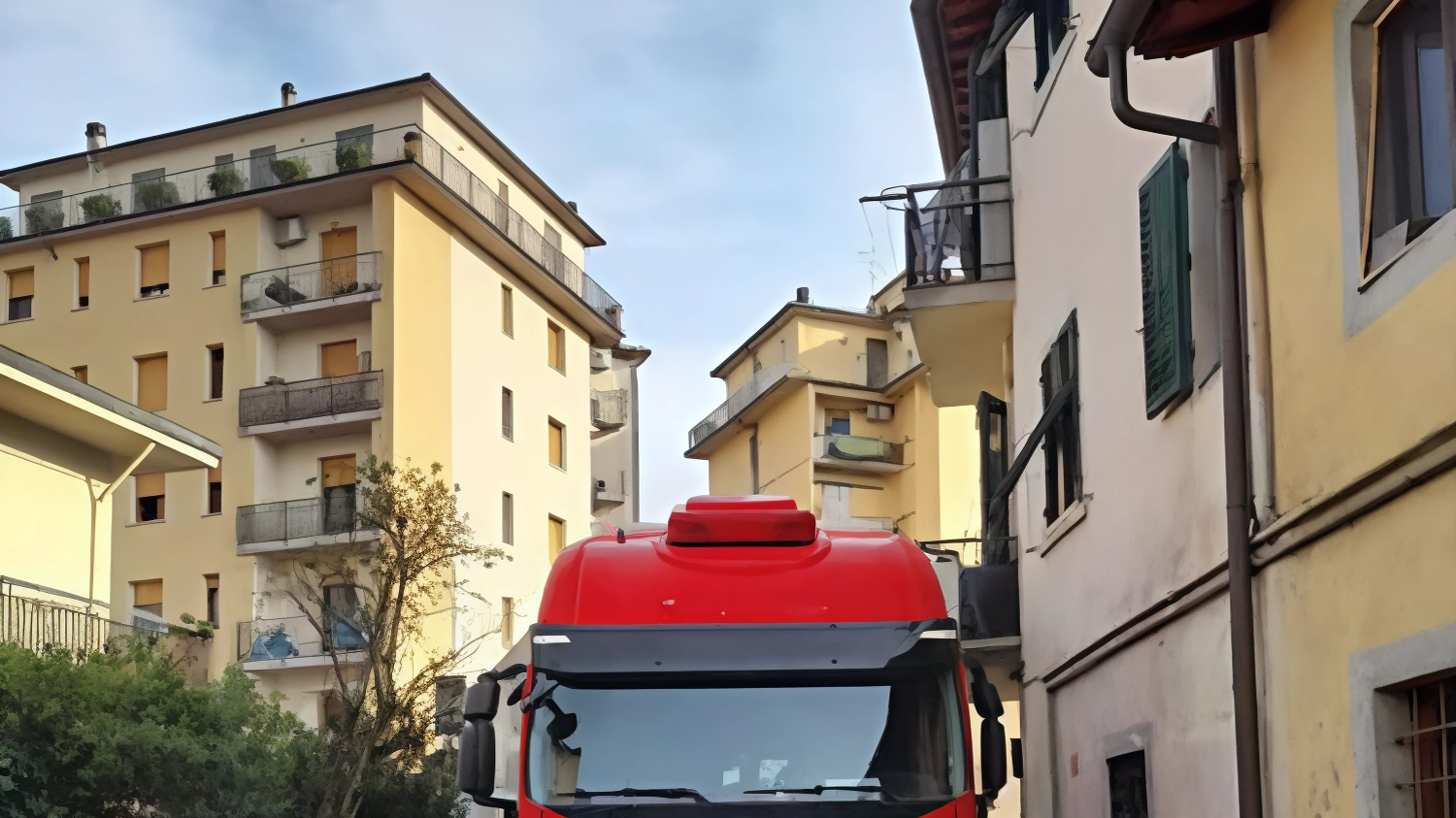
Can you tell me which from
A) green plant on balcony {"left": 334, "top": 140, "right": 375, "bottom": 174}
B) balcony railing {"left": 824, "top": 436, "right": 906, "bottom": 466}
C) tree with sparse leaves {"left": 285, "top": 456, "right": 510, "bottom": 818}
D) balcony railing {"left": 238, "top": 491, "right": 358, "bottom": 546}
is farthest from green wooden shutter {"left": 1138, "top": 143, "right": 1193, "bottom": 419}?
balcony railing {"left": 824, "top": 436, "right": 906, "bottom": 466}

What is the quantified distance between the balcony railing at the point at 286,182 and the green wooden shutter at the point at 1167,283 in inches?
1205

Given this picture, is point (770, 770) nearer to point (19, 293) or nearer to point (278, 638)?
point (278, 638)

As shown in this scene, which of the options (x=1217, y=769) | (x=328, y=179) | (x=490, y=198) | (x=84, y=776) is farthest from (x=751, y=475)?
(x=1217, y=769)

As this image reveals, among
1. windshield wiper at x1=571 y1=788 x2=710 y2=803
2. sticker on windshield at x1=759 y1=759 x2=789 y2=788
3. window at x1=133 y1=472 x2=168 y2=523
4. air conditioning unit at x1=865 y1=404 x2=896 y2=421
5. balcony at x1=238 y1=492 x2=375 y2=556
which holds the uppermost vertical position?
air conditioning unit at x1=865 y1=404 x2=896 y2=421

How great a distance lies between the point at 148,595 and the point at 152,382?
501cm

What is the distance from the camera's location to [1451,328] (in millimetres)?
5559

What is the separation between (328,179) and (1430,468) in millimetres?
35619

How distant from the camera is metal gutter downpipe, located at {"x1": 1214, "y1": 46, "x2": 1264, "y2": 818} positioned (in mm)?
7723

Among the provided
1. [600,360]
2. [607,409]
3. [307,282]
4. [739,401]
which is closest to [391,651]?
[307,282]

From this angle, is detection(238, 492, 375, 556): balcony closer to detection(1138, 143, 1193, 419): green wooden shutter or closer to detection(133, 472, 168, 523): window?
detection(133, 472, 168, 523): window

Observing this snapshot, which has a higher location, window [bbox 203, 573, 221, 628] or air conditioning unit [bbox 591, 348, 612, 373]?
air conditioning unit [bbox 591, 348, 612, 373]

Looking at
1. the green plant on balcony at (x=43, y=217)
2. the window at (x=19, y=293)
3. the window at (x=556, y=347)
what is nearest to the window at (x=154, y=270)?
the green plant on balcony at (x=43, y=217)

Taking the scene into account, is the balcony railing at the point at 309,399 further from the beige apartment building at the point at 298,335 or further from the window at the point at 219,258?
the window at the point at 219,258

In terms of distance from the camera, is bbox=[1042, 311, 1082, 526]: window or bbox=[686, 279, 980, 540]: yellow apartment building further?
bbox=[686, 279, 980, 540]: yellow apartment building
